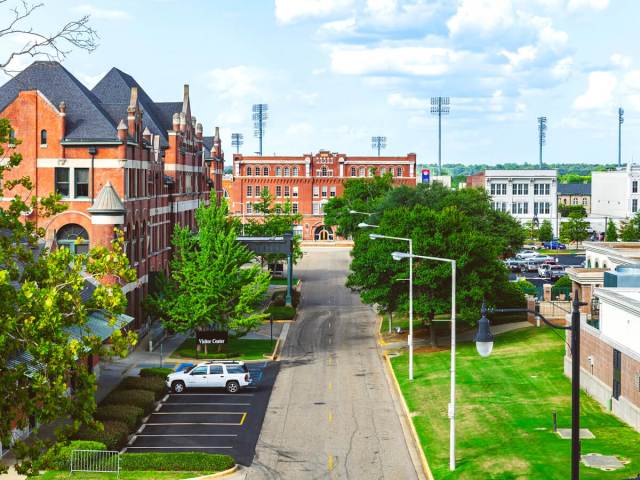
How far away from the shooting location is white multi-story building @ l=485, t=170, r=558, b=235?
152000 millimetres

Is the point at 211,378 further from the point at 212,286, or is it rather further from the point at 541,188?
the point at 541,188

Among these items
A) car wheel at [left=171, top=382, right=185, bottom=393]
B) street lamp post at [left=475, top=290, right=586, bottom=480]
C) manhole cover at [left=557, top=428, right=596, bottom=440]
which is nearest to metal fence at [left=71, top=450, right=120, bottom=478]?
car wheel at [left=171, top=382, right=185, bottom=393]

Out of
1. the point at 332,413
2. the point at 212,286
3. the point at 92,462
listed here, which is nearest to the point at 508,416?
the point at 332,413

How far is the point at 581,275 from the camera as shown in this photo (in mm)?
49688

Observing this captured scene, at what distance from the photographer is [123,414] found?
124 ft

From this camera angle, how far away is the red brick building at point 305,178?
150m

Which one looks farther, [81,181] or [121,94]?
[121,94]

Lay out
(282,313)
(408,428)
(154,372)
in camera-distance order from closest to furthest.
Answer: (408,428), (154,372), (282,313)

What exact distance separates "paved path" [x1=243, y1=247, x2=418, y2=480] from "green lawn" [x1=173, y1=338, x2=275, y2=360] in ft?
5.14

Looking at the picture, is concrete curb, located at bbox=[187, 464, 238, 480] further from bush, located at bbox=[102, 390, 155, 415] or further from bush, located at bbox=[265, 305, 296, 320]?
bush, located at bbox=[265, 305, 296, 320]

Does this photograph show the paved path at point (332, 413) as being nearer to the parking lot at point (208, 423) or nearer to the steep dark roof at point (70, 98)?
the parking lot at point (208, 423)

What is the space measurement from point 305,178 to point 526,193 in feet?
121

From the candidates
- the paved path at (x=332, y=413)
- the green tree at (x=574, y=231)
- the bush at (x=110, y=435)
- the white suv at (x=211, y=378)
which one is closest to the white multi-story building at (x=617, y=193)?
the green tree at (x=574, y=231)

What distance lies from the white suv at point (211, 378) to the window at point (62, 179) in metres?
17.7
